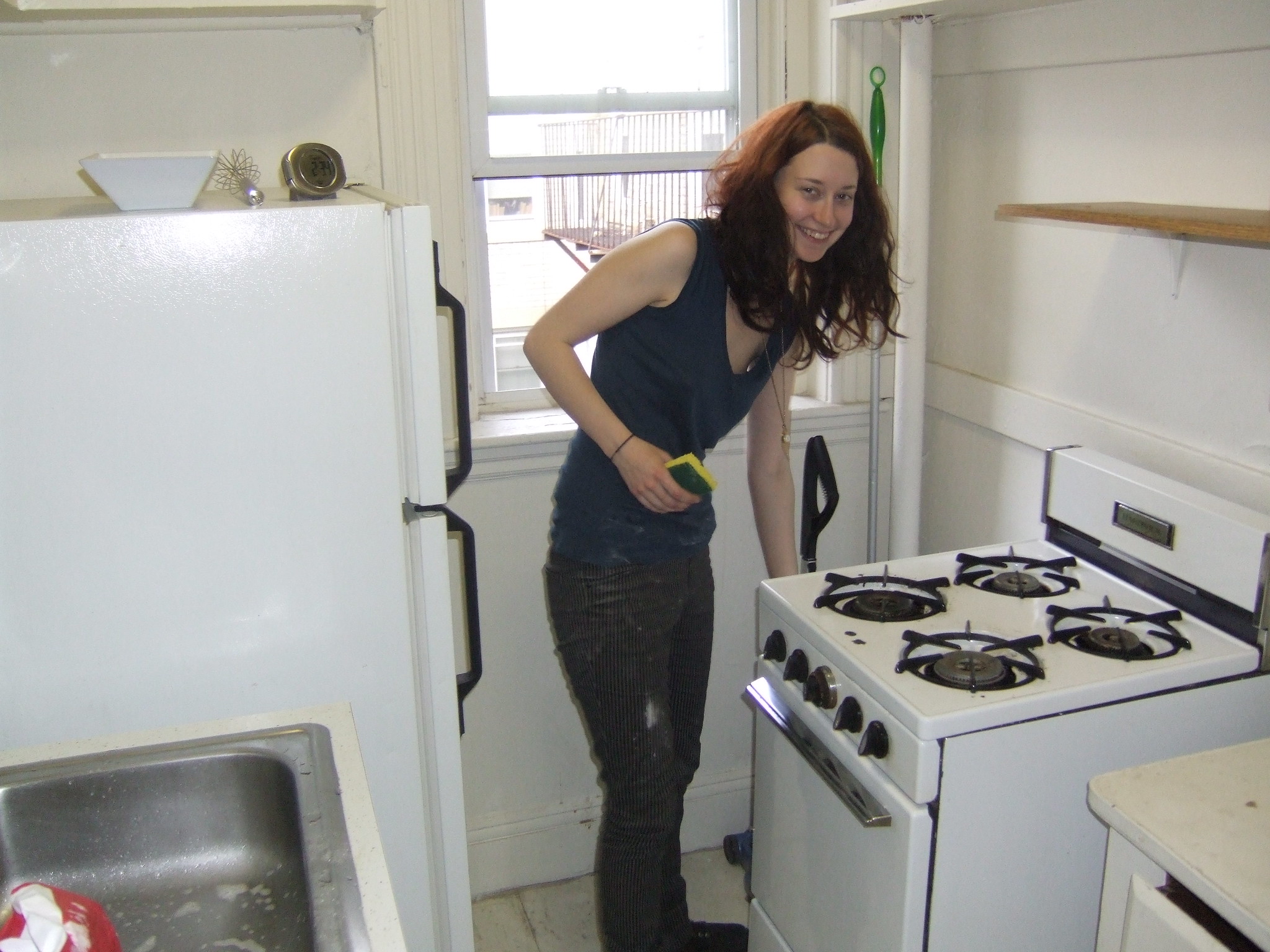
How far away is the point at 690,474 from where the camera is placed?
1674 millimetres

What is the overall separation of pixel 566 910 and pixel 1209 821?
61.2 inches

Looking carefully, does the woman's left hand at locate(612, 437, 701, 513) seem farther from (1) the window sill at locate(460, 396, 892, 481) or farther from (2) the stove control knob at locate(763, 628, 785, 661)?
(1) the window sill at locate(460, 396, 892, 481)

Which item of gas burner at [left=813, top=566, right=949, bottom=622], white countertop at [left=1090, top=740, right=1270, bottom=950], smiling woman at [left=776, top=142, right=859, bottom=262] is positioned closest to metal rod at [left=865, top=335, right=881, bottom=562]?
gas burner at [left=813, top=566, right=949, bottom=622]

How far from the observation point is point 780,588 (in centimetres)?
180

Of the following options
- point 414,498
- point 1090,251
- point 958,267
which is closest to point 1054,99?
point 1090,251

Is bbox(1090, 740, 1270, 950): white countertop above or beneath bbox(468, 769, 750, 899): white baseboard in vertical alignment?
above

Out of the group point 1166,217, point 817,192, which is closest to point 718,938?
point 817,192

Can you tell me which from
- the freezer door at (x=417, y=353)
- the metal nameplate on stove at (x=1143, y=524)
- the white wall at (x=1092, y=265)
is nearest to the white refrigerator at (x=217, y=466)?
the freezer door at (x=417, y=353)

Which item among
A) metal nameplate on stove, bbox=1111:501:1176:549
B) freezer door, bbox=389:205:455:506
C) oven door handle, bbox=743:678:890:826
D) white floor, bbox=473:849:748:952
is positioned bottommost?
white floor, bbox=473:849:748:952

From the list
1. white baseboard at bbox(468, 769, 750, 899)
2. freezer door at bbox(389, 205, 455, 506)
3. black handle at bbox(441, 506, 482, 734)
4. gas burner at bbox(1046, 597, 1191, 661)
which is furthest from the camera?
white baseboard at bbox(468, 769, 750, 899)

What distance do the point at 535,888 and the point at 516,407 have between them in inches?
41.0

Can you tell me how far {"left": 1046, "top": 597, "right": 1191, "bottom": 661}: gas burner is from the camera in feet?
4.94

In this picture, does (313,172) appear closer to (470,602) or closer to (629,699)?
(470,602)

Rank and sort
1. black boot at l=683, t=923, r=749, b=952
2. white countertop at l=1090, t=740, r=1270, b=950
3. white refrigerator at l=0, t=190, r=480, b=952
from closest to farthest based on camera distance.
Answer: white countertop at l=1090, t=740, r=1270, b=950 → white refrigerator at l=0, t=190, r=480, b=952 → black boot at l=683, t=923, r=749, b=952
